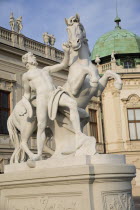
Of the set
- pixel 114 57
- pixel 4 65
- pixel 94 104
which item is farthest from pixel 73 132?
pixel 114 57

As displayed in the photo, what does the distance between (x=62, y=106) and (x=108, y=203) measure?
1571 mm

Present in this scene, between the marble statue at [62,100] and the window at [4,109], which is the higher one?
the window at [4,109]

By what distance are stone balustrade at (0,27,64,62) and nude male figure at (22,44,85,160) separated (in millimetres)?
11386

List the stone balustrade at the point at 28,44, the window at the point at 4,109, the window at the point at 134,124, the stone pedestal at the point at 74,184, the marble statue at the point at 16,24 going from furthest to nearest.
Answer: the window at the point at 134,124 → the marble statue at the point at 16,24 → the stone balustrade at the point at 28,44 → the window at the point at 4,109 → the stone pedestal at the point at 74,184

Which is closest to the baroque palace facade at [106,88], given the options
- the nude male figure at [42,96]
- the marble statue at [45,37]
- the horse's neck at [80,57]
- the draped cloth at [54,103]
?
the marble statue at [45,37]

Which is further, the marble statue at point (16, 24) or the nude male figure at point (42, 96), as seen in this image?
the marble statue at point (16, 24)

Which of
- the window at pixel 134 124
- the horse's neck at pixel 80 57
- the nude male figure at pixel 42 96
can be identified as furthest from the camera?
the window at pixel 134 124

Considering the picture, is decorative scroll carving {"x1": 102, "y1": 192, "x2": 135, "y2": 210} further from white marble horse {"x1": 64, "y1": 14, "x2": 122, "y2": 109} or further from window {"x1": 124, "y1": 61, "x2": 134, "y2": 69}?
window {"x1": 124, "y1": 61, "x2": 134, "y2": 69}

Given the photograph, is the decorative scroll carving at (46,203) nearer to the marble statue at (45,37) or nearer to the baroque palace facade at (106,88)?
the baroque palace facade at (106,88)

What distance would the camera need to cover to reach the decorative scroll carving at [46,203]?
444cm

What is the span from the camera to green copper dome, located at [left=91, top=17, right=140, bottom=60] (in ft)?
79.9

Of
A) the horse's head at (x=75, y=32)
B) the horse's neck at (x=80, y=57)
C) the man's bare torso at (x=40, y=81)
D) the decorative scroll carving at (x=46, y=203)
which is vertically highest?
the horse's head at (x=75, y=32)

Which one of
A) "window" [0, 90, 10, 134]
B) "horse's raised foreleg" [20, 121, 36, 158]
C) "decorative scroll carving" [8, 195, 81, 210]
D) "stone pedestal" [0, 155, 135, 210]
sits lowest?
"decorative scroll carving" [8, 195, 81, 210]

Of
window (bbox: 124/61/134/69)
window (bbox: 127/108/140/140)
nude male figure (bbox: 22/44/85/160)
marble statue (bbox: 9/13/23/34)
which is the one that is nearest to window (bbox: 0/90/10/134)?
marble statue (bbox: 9/13/23/34)
